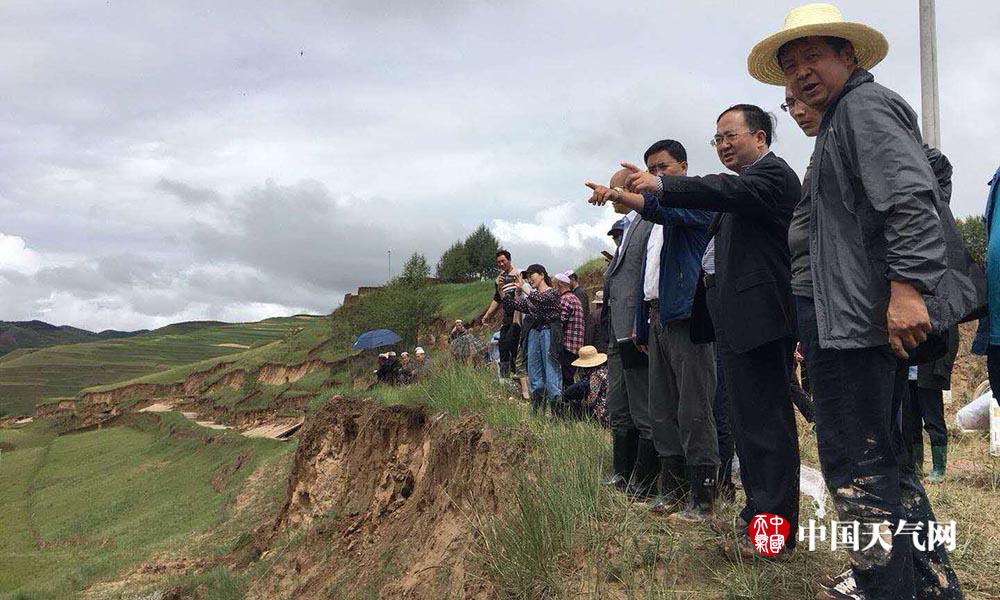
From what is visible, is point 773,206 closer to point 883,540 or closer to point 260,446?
point 883,540

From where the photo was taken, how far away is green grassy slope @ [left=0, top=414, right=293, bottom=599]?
20.7 m

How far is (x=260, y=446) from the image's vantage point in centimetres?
2950

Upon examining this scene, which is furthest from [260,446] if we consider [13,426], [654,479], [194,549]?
[13,426]

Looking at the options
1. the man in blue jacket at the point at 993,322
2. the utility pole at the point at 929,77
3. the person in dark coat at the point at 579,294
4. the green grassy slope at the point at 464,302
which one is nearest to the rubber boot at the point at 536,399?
the person in dark coat at the point at 579,294

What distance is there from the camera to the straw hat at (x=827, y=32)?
2701 mm

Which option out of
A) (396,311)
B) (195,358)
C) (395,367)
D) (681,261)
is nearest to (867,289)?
(681,261)

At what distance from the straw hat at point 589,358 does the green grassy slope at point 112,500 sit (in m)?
15.2

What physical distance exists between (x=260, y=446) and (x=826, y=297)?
96.9 feet

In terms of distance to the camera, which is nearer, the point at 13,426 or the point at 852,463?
the point at 852,463

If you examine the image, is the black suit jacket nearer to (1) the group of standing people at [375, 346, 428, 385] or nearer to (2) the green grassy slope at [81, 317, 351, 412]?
(1) the group of standing people at [375, 346, 428, 385]

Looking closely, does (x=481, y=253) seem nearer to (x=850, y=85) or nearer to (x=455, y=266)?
(x=455, y=266)

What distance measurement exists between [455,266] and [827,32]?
69.4 metres

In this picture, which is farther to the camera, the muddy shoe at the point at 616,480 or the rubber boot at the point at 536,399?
the rubber boot at the point at 536,399

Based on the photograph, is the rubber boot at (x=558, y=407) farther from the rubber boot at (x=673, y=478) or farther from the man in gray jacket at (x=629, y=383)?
the rubber boot at (x=673, y=478)
